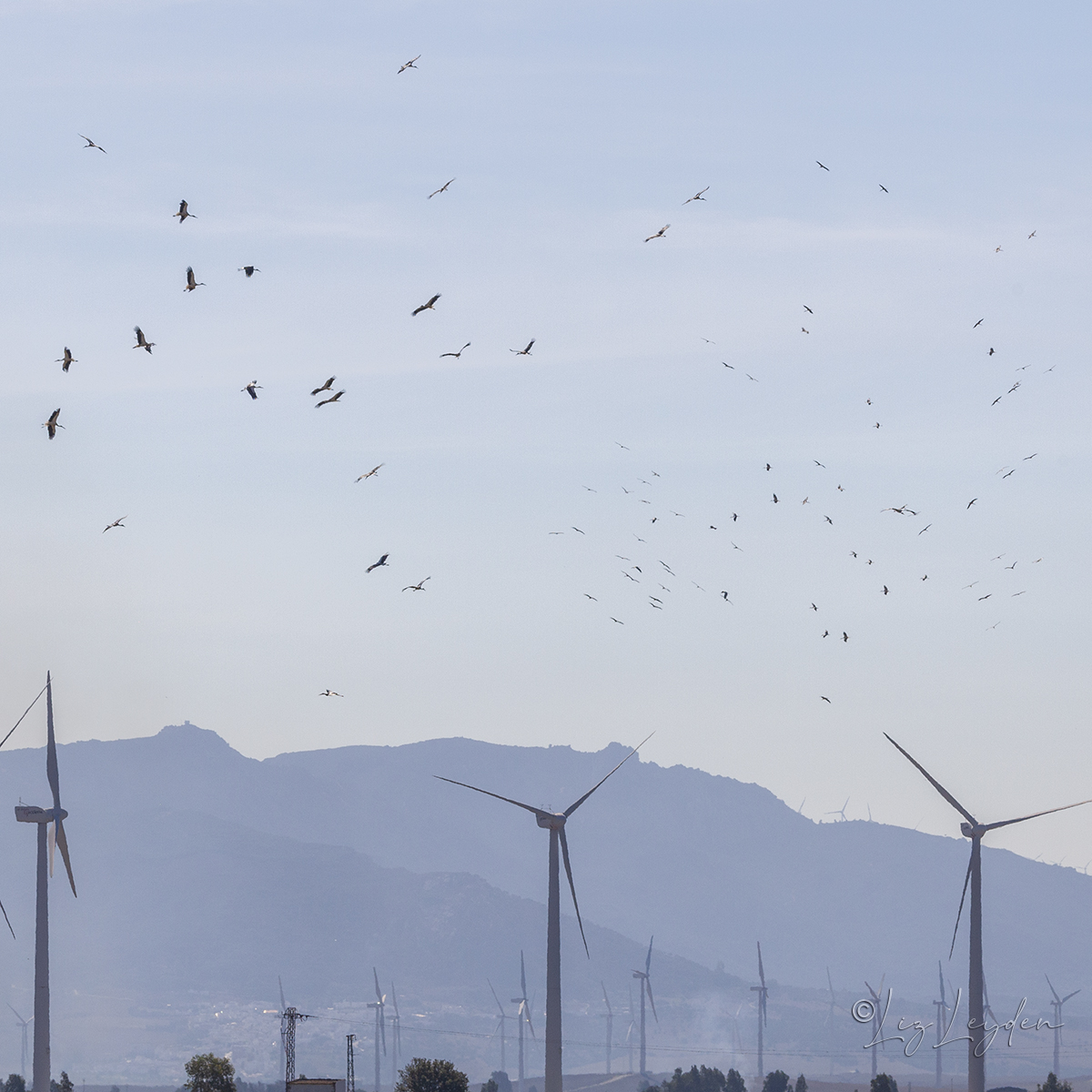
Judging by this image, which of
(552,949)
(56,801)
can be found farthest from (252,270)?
(56,801)

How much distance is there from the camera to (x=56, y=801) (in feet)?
440

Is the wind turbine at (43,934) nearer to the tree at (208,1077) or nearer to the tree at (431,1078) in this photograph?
the tree at (208,1077)

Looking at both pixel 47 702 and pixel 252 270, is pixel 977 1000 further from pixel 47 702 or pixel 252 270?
pixel 252 270

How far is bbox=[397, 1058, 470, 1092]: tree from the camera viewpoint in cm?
16300

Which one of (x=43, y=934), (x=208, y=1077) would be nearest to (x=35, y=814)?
(x=43, y=934)

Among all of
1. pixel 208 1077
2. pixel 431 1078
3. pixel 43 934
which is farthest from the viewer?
pixel 431 1078

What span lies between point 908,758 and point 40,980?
219ft

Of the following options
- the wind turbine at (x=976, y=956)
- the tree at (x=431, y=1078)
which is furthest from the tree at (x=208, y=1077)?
the wind turbine at (x=976, y=956)

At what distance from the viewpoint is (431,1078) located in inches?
6506

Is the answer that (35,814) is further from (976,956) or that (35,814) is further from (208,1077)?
(976,956)

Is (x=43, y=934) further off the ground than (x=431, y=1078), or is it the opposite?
(x=43, y=934)

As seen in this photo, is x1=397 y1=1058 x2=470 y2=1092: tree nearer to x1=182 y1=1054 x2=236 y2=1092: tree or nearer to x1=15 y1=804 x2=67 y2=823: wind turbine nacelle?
x1=182 y1=1054 x2=236 y2=1092: tree

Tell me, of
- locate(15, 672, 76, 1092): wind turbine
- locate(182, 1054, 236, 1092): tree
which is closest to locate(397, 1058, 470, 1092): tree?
locate(182, 1054, 236, 1092): tree

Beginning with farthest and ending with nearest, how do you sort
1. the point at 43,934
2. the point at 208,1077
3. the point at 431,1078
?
the point at 431,1078 → the point at 208,1077 → the point at 43,934
